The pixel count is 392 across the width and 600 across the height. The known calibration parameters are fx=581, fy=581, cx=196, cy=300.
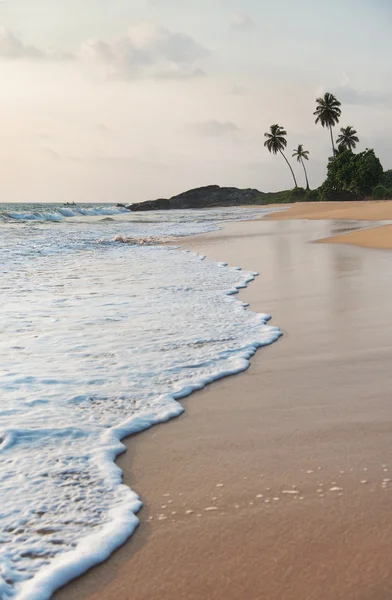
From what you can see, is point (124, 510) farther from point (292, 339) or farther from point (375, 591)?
point (292, 339)

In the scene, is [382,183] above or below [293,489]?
above

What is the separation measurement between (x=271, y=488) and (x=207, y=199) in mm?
105167

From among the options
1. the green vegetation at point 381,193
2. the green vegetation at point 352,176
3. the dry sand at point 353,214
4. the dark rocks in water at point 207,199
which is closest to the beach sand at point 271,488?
the dry sand at point 353,214

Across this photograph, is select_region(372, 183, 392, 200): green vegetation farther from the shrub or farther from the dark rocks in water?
the dark rocks in water

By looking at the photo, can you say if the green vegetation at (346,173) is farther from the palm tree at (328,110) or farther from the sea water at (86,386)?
the sea water at (86,386)

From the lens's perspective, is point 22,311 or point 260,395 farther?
point 22,311

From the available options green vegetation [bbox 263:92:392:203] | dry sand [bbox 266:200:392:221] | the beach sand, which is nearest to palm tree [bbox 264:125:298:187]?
green vegetation [bbox 263:92:392:203]

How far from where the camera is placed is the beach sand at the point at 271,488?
5.56ft

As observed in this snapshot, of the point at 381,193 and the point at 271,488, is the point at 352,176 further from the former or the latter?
the point at 271,488

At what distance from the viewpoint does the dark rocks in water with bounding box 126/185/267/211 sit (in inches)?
3824

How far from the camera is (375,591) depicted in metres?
1.60

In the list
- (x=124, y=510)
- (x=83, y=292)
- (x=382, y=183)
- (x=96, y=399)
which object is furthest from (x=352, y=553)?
(x=382, y=183)

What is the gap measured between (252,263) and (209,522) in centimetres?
852

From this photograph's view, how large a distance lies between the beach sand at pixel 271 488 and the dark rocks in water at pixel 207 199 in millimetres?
90984
